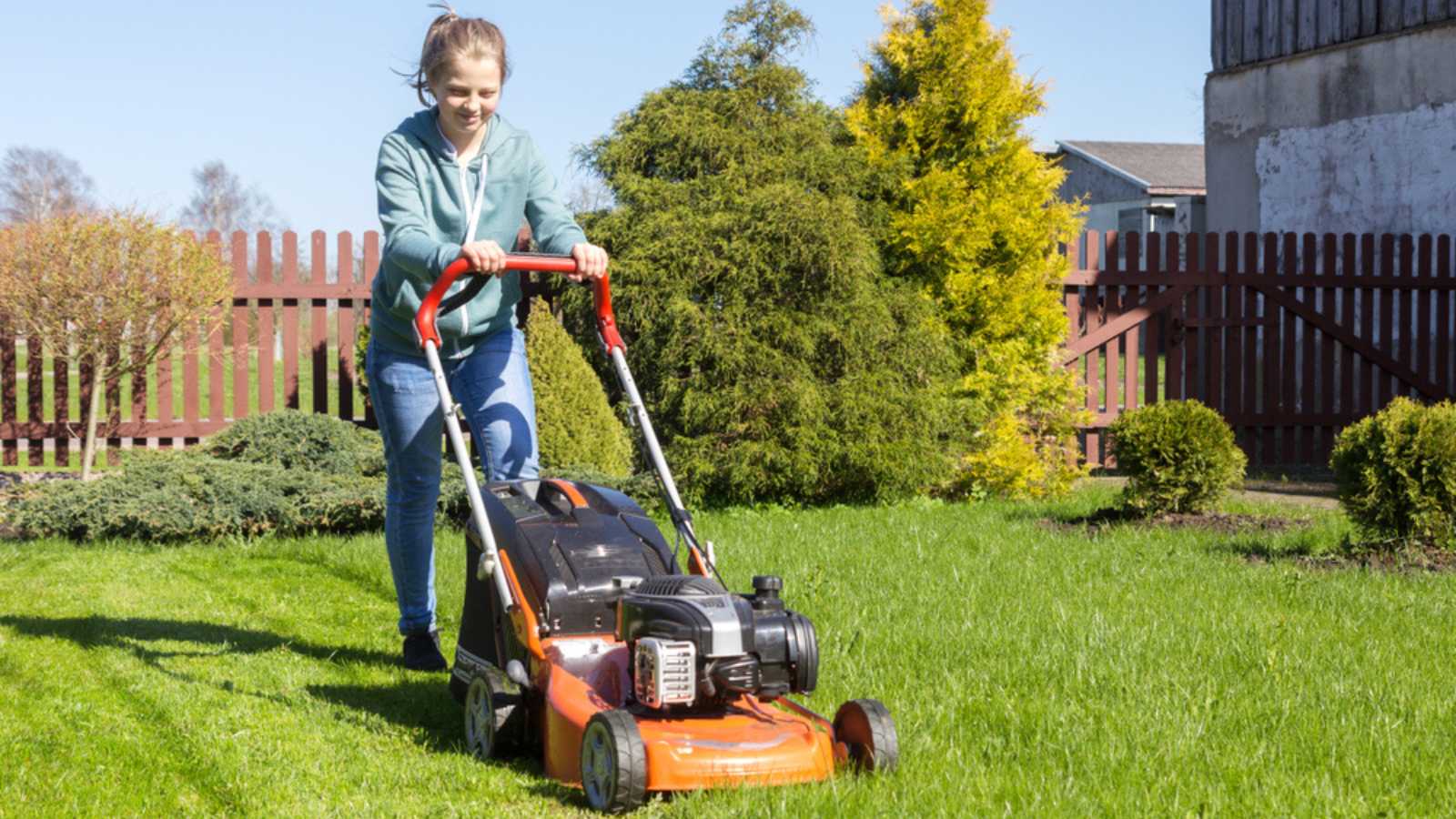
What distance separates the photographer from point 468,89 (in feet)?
13.7

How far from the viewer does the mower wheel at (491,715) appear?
371 cm

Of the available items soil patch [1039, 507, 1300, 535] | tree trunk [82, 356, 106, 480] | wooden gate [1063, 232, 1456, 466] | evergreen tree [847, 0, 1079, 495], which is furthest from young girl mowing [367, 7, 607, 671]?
wooden gate [1063, 232, 1456, 466]

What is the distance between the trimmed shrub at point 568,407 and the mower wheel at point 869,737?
18.7 feet

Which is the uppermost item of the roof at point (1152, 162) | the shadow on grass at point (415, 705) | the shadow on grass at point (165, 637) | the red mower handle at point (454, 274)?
the roof at point (1152, 162)

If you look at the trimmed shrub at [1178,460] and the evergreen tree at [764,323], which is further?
the evergreen tree at [764,323]

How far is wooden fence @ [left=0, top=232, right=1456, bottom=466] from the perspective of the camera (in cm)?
1117

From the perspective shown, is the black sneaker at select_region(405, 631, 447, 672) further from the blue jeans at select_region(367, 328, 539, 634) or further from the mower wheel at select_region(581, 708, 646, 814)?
the mower wheel at select_region(581, 708, 646, 814)

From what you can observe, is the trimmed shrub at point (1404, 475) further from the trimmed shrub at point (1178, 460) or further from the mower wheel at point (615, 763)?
the mower wheel at point (615, 763)

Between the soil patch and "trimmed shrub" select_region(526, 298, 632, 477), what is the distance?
283cm

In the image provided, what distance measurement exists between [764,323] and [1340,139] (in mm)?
9713

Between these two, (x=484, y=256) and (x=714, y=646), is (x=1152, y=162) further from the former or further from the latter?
(x=714, y=646)

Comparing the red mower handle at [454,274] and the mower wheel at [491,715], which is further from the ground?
the red mower handle at [454,274]

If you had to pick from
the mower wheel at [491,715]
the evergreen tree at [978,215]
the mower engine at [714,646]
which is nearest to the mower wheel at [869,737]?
the mower engine at [714,646]

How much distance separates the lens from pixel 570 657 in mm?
3701
